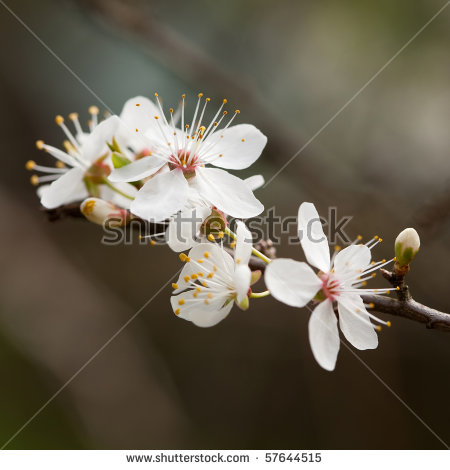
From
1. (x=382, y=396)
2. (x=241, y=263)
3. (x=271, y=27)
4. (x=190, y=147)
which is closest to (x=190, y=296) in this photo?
(x=241, y=263)

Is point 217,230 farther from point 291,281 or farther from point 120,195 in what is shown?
point 120,195

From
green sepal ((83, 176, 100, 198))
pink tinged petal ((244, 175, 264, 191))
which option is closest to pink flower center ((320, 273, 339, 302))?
pink tinged petal ((244, 175, 264, 191))

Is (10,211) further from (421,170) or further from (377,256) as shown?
(421,170)

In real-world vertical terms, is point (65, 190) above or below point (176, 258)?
above

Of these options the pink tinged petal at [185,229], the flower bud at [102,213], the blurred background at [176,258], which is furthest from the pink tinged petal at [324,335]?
the blurred background at [176,258]

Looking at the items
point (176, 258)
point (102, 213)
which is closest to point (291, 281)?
point (102, 213)

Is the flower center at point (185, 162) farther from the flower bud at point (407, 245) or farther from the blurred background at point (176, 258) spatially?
the blurred background at point (176, 258)
